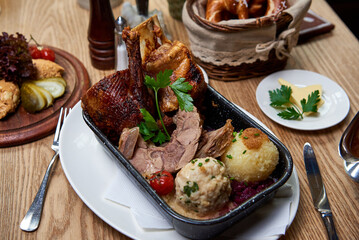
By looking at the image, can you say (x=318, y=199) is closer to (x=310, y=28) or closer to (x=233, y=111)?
(x=233, y=111)

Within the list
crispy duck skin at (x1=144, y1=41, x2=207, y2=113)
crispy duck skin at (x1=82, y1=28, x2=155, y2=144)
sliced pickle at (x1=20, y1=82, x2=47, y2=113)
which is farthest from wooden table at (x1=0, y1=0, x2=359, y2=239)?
crispy duck skin at (x1=144, y1=41, x2=207, y2=113)

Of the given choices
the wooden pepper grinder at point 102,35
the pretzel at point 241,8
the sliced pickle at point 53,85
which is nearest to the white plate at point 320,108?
the pretzel at point 241,8

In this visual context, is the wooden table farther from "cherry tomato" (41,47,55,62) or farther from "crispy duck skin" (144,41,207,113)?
"crispy duck skin" (144,41,207,113)

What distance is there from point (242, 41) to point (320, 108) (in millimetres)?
520

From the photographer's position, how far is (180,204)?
1092 mm

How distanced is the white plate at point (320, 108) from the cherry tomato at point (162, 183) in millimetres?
737

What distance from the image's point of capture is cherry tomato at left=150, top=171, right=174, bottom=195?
3.64ft

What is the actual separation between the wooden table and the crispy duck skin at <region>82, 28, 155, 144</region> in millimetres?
318

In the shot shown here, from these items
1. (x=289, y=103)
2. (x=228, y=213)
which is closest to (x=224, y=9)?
(x=289, y=103)

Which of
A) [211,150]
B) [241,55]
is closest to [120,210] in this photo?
[211,150]

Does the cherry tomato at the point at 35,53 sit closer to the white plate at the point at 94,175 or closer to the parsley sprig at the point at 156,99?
the white plate at the point at 94,175

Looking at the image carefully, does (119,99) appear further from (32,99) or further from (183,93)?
(32,99)

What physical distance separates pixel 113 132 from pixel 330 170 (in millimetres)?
946

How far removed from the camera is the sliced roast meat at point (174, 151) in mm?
1201
